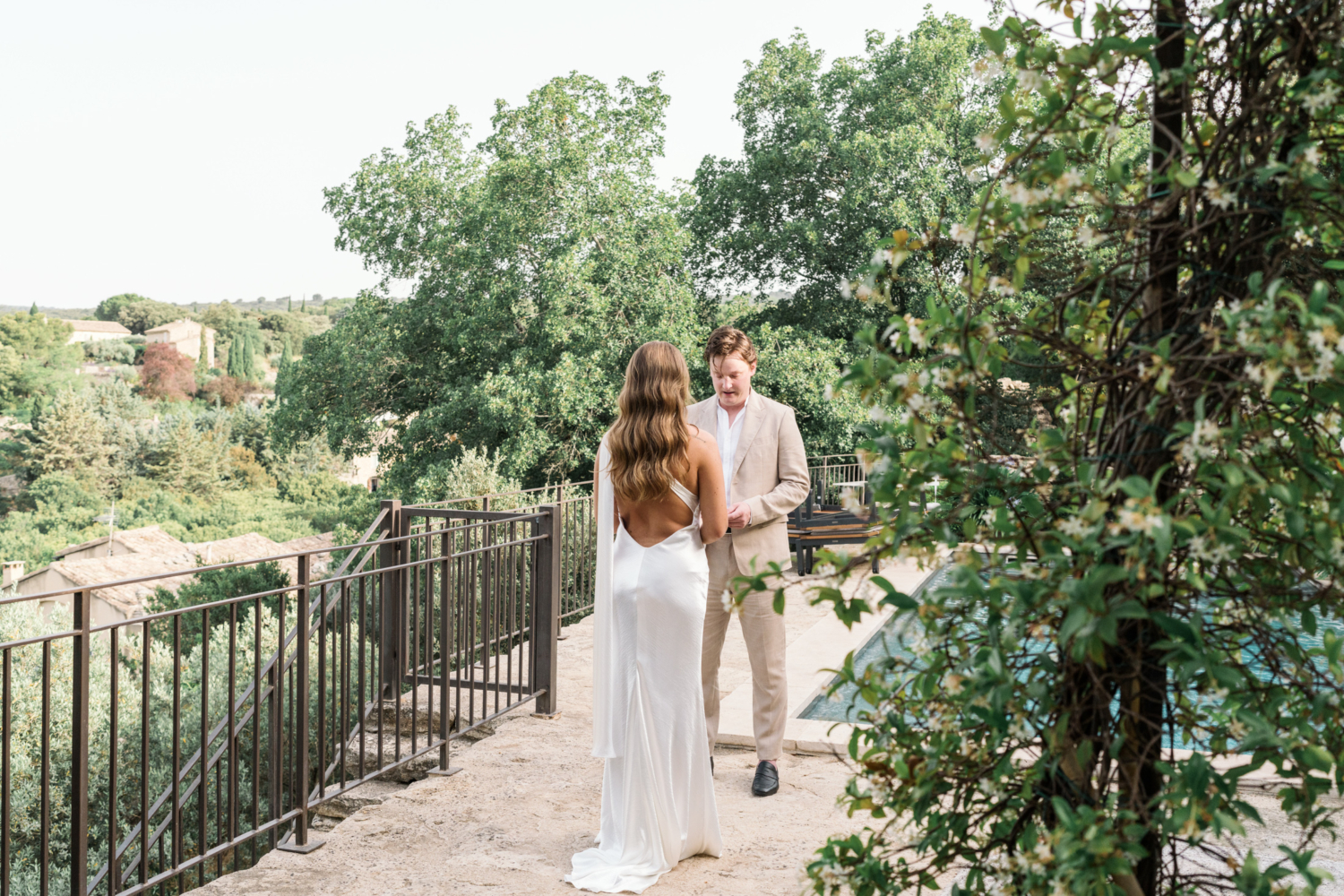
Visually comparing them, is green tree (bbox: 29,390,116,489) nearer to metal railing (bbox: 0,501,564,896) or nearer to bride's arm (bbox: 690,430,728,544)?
metal railing (bbox: 0,501,564,896)

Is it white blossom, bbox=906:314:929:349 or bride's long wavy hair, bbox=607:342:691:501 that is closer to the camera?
white blossom, bbox=906:314:929:349

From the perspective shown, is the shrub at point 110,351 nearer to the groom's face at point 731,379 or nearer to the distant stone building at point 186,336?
the distant stone building at point 186,336

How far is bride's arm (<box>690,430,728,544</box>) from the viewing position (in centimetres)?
349

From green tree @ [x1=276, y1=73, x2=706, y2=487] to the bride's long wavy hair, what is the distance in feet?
45.2

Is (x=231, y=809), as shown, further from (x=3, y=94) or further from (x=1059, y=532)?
(x=3, y=94)

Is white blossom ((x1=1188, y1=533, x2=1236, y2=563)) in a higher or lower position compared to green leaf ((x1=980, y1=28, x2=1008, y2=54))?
lower

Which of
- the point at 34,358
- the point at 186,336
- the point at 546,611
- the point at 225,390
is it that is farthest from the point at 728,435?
the point at 186,336

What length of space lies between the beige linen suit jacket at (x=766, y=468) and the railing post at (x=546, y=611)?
146 cm

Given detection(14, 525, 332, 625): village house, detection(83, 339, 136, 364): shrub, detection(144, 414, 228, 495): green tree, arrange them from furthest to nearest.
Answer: detection(83, 339, 136, 364): shrub
detection(144, 414, 228, 495): green tree
detection(14, 525, 332, 625): village house

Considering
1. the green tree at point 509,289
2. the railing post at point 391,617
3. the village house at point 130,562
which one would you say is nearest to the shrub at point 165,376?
the village house at point 130,562

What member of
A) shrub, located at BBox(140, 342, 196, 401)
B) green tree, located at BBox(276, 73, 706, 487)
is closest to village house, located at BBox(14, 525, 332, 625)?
green tree, located at BBox(276, 73, 706, 487)

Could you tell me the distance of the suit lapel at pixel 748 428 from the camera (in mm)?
4172

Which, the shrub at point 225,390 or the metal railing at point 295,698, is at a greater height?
the shrub at point 225,390

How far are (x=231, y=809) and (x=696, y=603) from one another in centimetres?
172
